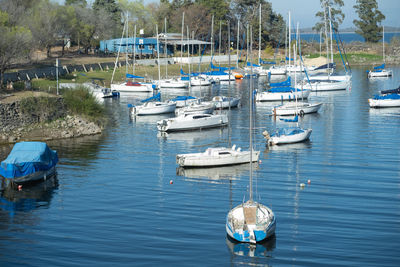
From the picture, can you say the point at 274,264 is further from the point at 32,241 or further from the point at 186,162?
the point at 186,162

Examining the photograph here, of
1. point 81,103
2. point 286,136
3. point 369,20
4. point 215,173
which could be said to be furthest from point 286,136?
point 369,20

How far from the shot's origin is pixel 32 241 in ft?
96.3

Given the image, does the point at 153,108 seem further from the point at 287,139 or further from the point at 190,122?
the point at 287,139

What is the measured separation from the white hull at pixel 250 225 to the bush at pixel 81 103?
34.9 meters

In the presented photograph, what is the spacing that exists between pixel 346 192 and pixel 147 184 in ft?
47.3

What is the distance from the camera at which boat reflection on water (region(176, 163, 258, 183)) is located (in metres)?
41.8

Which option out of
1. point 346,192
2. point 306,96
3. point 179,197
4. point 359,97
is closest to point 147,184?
point 179,197

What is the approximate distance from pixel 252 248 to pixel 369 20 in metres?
168

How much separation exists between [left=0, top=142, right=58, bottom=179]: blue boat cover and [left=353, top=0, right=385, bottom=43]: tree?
518 ft

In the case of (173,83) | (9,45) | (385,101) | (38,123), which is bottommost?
(38,123)

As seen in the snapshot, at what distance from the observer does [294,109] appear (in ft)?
223

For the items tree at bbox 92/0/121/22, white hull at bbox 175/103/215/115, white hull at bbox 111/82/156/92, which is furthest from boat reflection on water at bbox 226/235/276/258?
tree at bbox 92/0/121/22

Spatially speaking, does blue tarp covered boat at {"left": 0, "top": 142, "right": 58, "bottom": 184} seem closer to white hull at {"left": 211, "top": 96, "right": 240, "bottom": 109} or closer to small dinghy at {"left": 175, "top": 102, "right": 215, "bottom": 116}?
small dinghy at {"left": 175, "top": 102, "right": 215, "bottom": 116}

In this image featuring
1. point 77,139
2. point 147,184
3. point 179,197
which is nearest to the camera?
point 179,197
